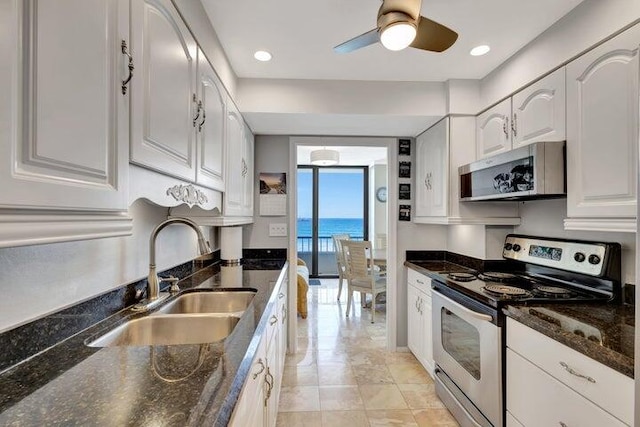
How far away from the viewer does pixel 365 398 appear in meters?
2.26

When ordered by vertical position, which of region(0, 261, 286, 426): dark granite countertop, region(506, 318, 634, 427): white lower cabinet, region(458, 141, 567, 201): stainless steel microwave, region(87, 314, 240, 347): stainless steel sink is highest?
region(458, 141, 567, 201): stainless steel microwave

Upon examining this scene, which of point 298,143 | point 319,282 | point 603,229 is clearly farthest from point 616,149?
point 319,282

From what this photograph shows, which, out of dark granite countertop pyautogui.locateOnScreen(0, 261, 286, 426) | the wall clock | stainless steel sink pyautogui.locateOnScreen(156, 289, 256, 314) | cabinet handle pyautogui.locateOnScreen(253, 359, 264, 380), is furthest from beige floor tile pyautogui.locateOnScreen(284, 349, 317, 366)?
the wall clock

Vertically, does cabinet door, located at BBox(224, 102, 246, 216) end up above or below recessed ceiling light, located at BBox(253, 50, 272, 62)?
below

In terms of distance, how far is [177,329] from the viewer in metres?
1.35

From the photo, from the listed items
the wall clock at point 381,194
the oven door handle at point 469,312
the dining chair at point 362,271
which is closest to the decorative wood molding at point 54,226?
the oven door handle at point 469,312

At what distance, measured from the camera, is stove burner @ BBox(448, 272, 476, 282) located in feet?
6.87

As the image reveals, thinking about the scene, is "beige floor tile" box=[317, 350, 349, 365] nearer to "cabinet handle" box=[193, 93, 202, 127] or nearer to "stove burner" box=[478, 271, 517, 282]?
"stove burner" box=[478, 271, 517, 282]

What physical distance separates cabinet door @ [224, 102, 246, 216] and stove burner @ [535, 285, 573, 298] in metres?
1.86

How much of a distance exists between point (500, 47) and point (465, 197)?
3.16 feet

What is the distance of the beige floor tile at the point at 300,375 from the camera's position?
2.46 meters

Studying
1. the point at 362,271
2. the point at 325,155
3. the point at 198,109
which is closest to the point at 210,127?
the point at 198,109

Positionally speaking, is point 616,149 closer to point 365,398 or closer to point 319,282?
point 365,398

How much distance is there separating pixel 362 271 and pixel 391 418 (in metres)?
2.01
